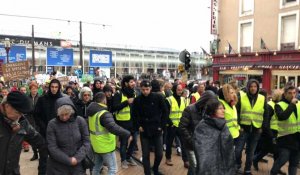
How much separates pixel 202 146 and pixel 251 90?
2545 mm

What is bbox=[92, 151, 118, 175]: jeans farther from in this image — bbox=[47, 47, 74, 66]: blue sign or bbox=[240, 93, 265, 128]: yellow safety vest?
bbox=[47, 47, 74, 66]: blue sign

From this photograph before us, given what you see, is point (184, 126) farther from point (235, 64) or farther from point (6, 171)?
point (235, 64)

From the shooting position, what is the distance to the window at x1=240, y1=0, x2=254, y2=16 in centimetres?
2172

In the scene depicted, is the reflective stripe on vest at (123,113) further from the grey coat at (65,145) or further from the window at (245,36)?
the window at (245,36)

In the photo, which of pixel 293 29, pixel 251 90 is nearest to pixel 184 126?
pixel 251 90

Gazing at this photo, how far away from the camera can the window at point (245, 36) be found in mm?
21969

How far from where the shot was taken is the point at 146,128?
5484 mm

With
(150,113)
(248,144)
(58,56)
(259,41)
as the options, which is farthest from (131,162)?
(259,41)

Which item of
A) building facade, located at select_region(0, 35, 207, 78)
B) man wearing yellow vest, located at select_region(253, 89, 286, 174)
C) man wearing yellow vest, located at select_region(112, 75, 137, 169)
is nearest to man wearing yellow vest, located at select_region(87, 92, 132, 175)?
man wearing yellow vest, located at select_region(112, 75, 137, 169)

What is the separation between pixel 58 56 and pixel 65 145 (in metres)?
16.1

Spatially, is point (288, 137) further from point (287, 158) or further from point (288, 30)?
point (288, 30)

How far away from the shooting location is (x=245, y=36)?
73.6 ft

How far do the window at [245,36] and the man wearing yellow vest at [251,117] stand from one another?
17.4 meters

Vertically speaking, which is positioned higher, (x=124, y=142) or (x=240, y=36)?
(x=240, y=36)
